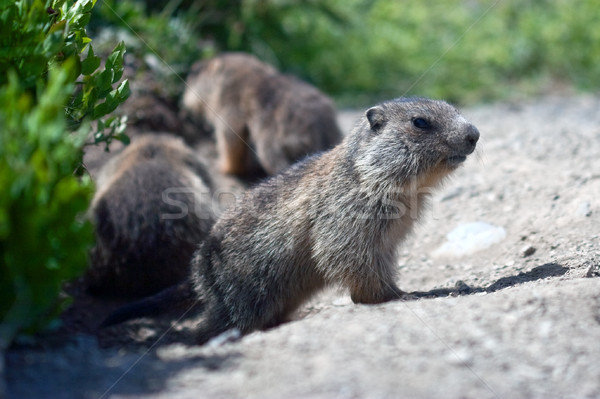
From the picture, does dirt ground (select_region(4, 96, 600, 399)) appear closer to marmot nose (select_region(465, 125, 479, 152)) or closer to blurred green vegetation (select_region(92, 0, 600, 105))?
marmot nose (select_region(465, 125, 479, 152))

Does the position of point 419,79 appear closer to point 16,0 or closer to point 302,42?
point 302,42

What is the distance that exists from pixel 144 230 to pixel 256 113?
3.17m

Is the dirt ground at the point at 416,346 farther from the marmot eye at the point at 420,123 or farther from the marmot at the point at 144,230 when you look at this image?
the marmot eye at the point at 420,123

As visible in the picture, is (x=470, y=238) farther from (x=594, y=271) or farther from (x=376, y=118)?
(x=376, y=118)

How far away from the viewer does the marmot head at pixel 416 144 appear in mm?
4754

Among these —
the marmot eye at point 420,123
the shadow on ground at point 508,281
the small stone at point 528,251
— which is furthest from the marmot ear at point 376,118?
the small stone at point 528,251

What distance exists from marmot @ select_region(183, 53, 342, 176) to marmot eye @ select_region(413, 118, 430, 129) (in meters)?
3.07

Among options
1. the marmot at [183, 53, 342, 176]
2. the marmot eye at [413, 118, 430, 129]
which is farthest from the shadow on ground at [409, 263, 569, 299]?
the marmot at [183, 53, 342, 176]

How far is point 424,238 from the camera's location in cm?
648

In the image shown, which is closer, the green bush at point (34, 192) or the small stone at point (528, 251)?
the green bush at point (34, 192)

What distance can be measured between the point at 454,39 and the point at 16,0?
975 cm

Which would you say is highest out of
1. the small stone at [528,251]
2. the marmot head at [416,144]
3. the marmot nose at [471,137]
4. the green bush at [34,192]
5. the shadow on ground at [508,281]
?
the green bush at [34,192]

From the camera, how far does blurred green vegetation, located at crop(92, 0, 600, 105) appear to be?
36.2 ft

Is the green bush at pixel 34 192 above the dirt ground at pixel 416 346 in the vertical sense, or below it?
above
